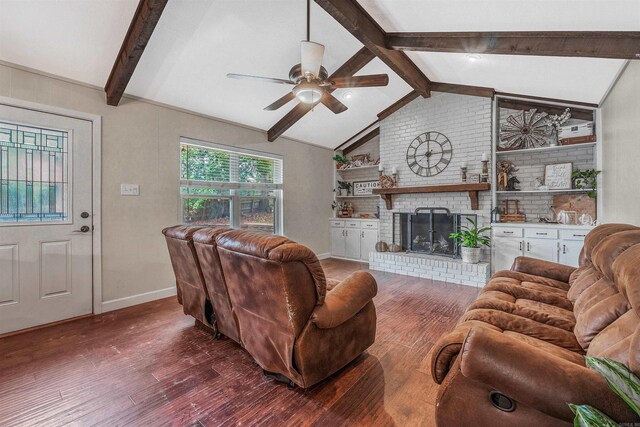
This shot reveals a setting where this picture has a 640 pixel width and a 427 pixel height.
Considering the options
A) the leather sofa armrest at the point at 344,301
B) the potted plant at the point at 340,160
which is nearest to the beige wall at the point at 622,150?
the leather sofa armrest at the point at 344,301

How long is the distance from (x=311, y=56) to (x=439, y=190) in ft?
10.2

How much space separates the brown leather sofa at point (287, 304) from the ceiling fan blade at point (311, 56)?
5.39 ft

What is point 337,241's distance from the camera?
6.31 m

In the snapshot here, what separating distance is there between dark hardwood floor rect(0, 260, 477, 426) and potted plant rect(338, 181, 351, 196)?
3919 mm

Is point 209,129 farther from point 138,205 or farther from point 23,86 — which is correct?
point 23,86

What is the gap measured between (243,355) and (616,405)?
2.11m

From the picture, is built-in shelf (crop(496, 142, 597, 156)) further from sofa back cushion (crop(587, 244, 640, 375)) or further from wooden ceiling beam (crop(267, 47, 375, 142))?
sofa back cushion (crop(587, 244, 640, 375))

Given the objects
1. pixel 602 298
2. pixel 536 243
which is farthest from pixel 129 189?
pixel 536 243

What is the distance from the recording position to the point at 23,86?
2.71 meters

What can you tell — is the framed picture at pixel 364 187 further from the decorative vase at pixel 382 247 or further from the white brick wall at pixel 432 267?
the white brick wall at pixel 432 267

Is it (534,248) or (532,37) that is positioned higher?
(532,37)

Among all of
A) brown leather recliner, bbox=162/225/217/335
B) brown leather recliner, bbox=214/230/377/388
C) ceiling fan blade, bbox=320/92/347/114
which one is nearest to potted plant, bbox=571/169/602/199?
ceiling fan blade, bbox=320/92/347/114

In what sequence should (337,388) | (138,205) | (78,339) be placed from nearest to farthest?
(337,388) < (78,339) < (138,205)

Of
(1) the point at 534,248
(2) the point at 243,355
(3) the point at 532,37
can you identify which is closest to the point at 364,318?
(2) the point at 243,355
